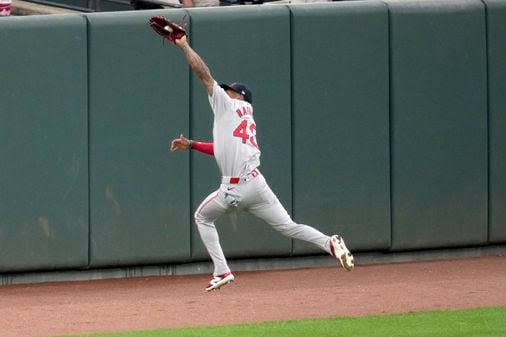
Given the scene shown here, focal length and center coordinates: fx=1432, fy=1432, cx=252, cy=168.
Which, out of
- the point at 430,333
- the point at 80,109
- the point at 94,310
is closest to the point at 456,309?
the point at 430,333

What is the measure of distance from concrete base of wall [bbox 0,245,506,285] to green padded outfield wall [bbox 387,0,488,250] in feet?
0.55

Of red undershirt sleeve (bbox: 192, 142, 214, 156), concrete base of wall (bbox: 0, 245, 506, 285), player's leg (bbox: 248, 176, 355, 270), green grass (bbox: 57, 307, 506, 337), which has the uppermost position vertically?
red undershirt sleeve (bbox: 192, 142, 214, 156)

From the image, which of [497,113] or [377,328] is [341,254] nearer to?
[377,328]

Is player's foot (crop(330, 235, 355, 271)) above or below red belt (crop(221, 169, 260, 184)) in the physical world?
below

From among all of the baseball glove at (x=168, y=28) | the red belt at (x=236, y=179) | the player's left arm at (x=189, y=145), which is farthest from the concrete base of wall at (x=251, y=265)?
the baseball glove at (x=168, y=28)

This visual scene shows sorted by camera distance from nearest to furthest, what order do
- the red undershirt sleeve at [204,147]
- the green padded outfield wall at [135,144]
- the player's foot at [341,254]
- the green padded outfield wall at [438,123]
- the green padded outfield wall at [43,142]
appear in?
the player's foot at [341,254] < the red undershirt sleeve at [204,147] < the green padded outfield wall at [43,142] < the green padded outfield wall at [135,144] < the green padded outfield wall at [438,123]

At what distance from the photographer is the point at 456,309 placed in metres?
11.1

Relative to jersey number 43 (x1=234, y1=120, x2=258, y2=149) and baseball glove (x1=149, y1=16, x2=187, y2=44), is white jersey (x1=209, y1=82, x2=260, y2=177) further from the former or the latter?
baseball glove (x1=149, y1=16, x2=187, y2=44)

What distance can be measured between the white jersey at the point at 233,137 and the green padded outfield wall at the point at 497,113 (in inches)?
162

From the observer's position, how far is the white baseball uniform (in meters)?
10.7

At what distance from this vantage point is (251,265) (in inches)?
541

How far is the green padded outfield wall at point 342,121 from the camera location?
13539 millimetres

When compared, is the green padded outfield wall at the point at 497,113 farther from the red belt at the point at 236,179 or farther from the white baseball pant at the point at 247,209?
the red belt at the point at 236,179

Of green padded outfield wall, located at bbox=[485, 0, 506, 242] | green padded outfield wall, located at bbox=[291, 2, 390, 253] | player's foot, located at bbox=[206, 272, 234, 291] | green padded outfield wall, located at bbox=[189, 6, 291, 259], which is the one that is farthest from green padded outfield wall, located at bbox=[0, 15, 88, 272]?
green padded outfield wall, located at bbox=[485, 0, 506, 242]
